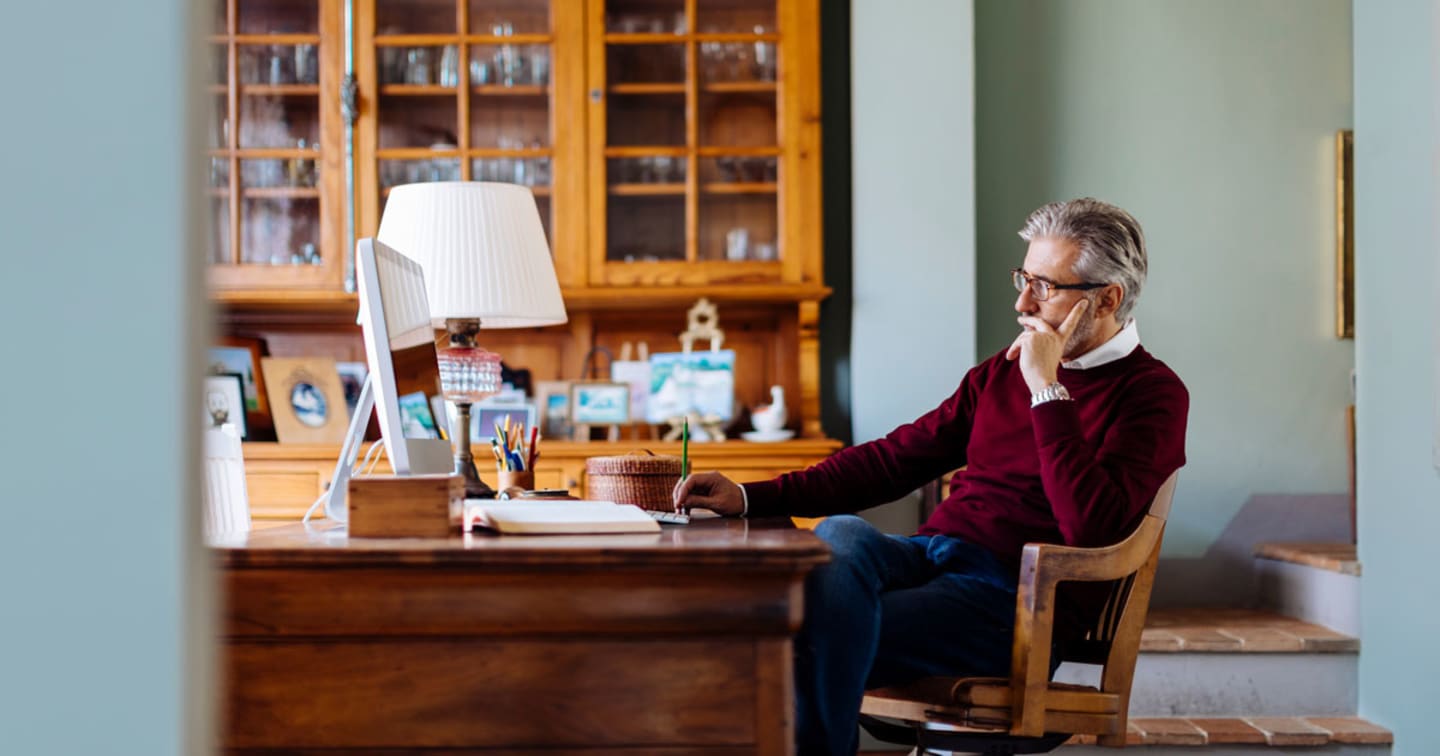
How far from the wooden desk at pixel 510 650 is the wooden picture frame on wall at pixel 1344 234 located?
11.3 feet

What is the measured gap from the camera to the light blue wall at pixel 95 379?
1.67 ft

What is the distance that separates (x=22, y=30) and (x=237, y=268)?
3.39m

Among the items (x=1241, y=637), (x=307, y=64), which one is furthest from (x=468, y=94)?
(x=1241, y=637)

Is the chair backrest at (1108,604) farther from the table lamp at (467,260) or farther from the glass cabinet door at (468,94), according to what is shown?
the glass cabinet door at (468,94)

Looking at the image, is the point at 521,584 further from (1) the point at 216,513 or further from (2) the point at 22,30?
(1) the point at 216,513

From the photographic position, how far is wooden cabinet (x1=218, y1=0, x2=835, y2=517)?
146 inches

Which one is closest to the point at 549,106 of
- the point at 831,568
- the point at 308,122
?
the point at 308,122

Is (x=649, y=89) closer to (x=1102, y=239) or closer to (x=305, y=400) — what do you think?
(x=305, y=400)

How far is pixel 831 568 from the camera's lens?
1.44 m

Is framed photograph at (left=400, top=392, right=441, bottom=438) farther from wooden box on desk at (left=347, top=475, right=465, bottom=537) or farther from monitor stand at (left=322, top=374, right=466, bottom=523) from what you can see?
wooden box on desk at (left=347, top=475, right=465, bottom=537)

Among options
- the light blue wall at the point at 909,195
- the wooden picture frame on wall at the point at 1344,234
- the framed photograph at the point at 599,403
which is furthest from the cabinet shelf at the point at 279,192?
the wooden picture frame on wall at the point at 1344,234

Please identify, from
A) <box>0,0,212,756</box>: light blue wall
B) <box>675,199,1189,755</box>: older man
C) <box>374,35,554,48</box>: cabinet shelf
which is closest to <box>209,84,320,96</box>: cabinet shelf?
<box>374,35,554,48</box>: cabinet shelf

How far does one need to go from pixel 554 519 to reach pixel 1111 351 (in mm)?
1073

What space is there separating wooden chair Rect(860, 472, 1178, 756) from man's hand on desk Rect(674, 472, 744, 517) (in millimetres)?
348
